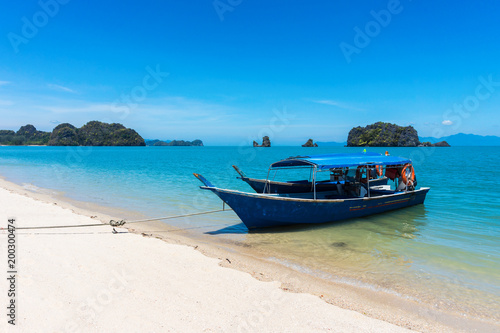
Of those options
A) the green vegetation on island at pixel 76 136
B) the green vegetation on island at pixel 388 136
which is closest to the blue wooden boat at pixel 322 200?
the green vegetation on island at pixel 388 136

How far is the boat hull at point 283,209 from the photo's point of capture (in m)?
9.16

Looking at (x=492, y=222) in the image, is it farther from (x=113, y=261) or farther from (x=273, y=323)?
(x=113, y=261)

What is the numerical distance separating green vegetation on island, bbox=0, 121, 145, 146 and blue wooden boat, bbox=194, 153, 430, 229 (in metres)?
184

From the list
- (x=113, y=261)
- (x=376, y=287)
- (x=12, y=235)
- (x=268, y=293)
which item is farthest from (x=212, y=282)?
(x=12, y=235)

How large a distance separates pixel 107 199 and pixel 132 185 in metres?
5.24

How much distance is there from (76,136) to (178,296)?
18932 cm

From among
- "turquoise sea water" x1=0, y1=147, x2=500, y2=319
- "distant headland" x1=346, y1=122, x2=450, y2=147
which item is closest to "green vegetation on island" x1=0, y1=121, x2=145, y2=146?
"distant headland" x1=346, y1=122, x2=450, y2=147

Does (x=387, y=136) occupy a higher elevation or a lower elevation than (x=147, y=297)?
higher

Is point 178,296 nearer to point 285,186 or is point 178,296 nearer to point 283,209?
point 283,209

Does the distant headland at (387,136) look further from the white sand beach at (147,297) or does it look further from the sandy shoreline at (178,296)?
the white sand beach at (147,297)

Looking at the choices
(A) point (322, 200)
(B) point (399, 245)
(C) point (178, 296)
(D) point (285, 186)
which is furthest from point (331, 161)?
(C) point (178, 296)

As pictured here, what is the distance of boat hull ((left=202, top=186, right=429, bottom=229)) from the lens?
361 inches

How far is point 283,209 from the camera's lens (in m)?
9.52

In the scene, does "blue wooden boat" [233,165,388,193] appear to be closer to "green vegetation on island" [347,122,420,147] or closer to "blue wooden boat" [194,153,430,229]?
"blue wooden boat" [194,153,430,229]
